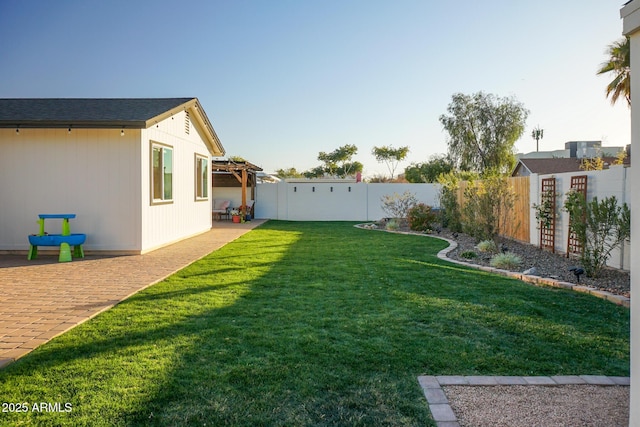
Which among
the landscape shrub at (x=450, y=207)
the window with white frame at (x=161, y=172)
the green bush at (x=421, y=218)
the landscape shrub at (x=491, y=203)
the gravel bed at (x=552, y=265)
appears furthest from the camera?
the green bush at (x=421, y=218)

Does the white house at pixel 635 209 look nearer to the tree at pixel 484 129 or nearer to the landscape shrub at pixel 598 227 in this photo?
the landscape shrub at pixel 598 227

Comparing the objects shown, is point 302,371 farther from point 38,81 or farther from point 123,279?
point 38,81

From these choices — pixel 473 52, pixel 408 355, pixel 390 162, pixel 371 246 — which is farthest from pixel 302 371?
pixel 390 162

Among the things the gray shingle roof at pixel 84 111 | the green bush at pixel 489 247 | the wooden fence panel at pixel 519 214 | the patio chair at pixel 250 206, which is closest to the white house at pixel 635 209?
the green bush at pixel 489 247

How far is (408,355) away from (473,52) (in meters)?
12.0

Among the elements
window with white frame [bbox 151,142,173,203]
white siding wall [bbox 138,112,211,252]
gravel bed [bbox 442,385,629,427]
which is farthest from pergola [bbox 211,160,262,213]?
gravel bed [bbox 442,385,629,427]

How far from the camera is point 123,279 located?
6.56 metres

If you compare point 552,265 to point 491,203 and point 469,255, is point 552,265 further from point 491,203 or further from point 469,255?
point 491,203

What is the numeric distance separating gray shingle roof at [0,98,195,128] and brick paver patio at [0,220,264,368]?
2723mm

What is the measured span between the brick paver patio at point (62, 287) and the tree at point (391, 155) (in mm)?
40603

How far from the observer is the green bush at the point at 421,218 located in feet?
48.3

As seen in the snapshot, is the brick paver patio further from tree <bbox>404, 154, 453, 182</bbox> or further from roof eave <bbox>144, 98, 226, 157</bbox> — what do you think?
tree <bbox>404, 154, 453, 182</bbox>

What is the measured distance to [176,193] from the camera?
11.5 metres

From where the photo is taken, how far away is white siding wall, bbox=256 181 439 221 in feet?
69.4
